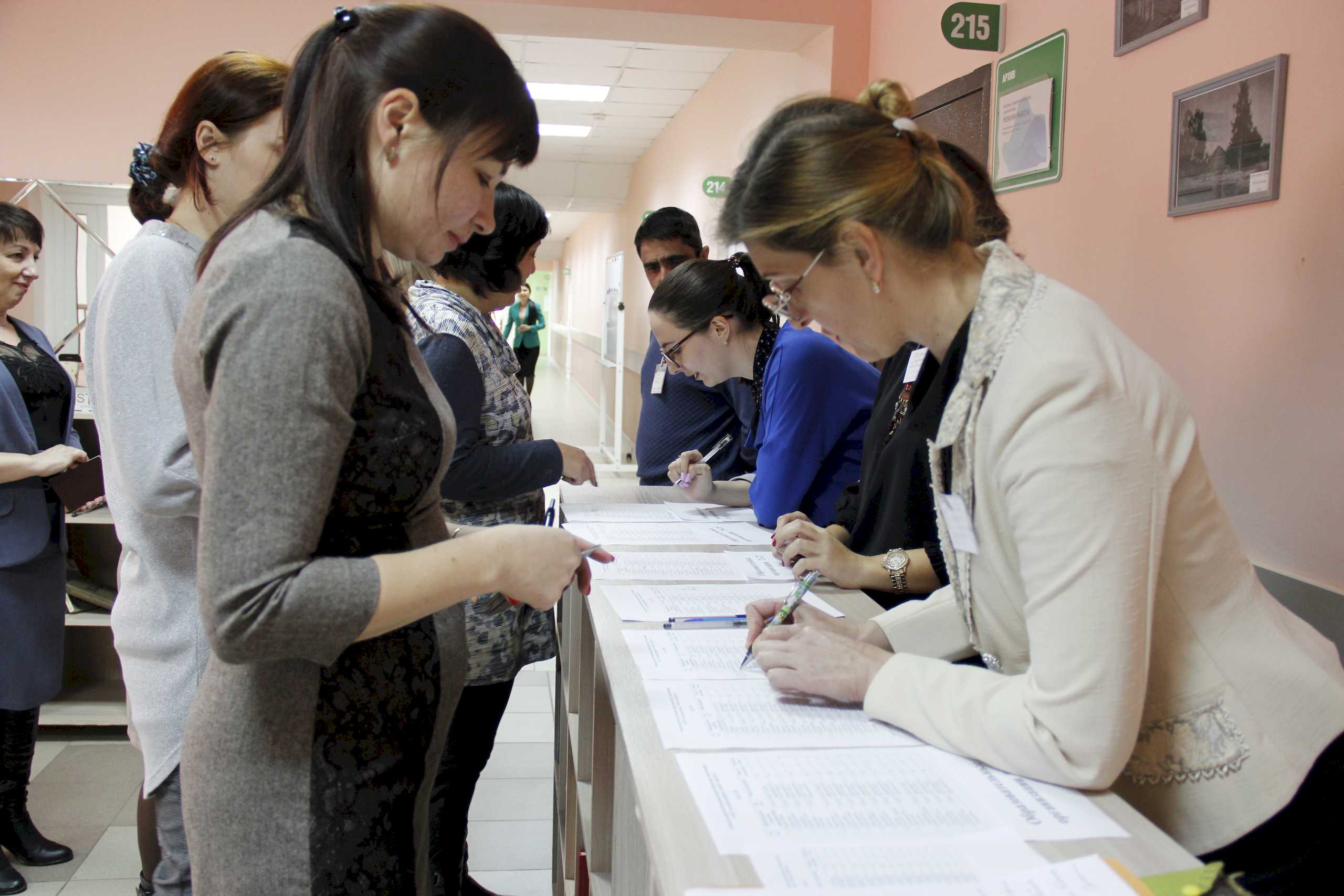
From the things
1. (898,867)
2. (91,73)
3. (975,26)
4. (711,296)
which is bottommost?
(898,867)

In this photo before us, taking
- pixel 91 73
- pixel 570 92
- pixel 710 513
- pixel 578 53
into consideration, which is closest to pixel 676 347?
pixel 710 513

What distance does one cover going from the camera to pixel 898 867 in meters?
0.80

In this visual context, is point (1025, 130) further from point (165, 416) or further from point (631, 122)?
point (631, 122)

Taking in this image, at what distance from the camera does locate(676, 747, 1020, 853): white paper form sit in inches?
33.2

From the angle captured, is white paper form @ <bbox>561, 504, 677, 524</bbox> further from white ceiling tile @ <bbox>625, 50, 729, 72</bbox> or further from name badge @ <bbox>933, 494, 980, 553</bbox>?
white ceiling tile @ <bbox>625, 50, 729, 72</bbox>

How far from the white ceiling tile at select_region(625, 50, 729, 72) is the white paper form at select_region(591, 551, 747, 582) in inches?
201

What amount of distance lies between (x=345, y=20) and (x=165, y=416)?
774 mm

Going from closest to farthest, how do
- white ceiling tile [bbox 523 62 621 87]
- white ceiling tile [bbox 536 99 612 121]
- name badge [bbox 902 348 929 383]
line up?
1. name badge [bbox 902 348 929 383]
2. white ceiling tile [bbox 523 62 621 87]
3. white ceiling tile [bbox 536 99 612 121]

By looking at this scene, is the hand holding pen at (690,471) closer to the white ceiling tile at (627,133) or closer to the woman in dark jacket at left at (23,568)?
the woman in dark jacket at left at (23,568)

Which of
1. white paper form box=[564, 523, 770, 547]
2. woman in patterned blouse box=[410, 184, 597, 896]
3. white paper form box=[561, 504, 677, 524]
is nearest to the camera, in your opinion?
woman in patterned blouse box=[410, 184, 597, 896]

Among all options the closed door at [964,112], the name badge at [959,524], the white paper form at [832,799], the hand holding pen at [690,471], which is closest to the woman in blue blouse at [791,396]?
the hand holding pen at [690,471]

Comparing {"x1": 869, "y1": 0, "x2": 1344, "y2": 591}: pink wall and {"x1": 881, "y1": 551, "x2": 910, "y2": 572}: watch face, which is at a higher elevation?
{"x1": 869, "y1": 0, "x2": 1344, "y2": 591}: pink wall

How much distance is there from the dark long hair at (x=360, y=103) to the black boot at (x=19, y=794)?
228 cm

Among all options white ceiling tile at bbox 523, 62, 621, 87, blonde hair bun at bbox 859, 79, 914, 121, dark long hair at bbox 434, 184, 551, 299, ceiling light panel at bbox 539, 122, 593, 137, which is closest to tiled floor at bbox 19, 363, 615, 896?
dark long hair at bbox 434, 184, 551, 299
